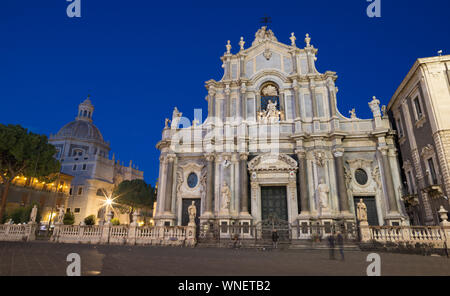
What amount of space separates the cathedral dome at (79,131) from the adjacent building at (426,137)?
180ft

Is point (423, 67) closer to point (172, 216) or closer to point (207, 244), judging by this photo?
point (207, 244)

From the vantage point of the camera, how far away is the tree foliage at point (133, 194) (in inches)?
1609

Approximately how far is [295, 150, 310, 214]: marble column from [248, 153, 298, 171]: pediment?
0.54 meters

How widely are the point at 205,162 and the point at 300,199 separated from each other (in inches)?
312

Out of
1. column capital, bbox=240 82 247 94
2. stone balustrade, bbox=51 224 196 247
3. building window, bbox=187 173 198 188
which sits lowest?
stone balustrade, bbox=51 224 196 247

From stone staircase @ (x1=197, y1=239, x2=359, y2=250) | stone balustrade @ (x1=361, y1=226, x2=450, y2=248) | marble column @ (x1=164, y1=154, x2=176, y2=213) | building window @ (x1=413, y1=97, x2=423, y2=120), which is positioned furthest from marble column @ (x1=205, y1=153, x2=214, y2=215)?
building window @ (x1=413, y1=97, x2=423, y2=120)

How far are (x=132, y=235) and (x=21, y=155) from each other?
1597cm

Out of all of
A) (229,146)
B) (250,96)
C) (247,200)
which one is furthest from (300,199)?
(250,96)

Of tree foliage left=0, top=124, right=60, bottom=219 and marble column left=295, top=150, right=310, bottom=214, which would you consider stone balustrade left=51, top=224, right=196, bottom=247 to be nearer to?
marble column left=295, top=150, right=310, bottom=214

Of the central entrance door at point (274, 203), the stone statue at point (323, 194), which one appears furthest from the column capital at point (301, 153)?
the central entrance door at point (274, 203)

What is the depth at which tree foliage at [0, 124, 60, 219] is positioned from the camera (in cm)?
2464

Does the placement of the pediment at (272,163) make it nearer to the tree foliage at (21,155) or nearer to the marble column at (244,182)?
the marble column at (244,182)
